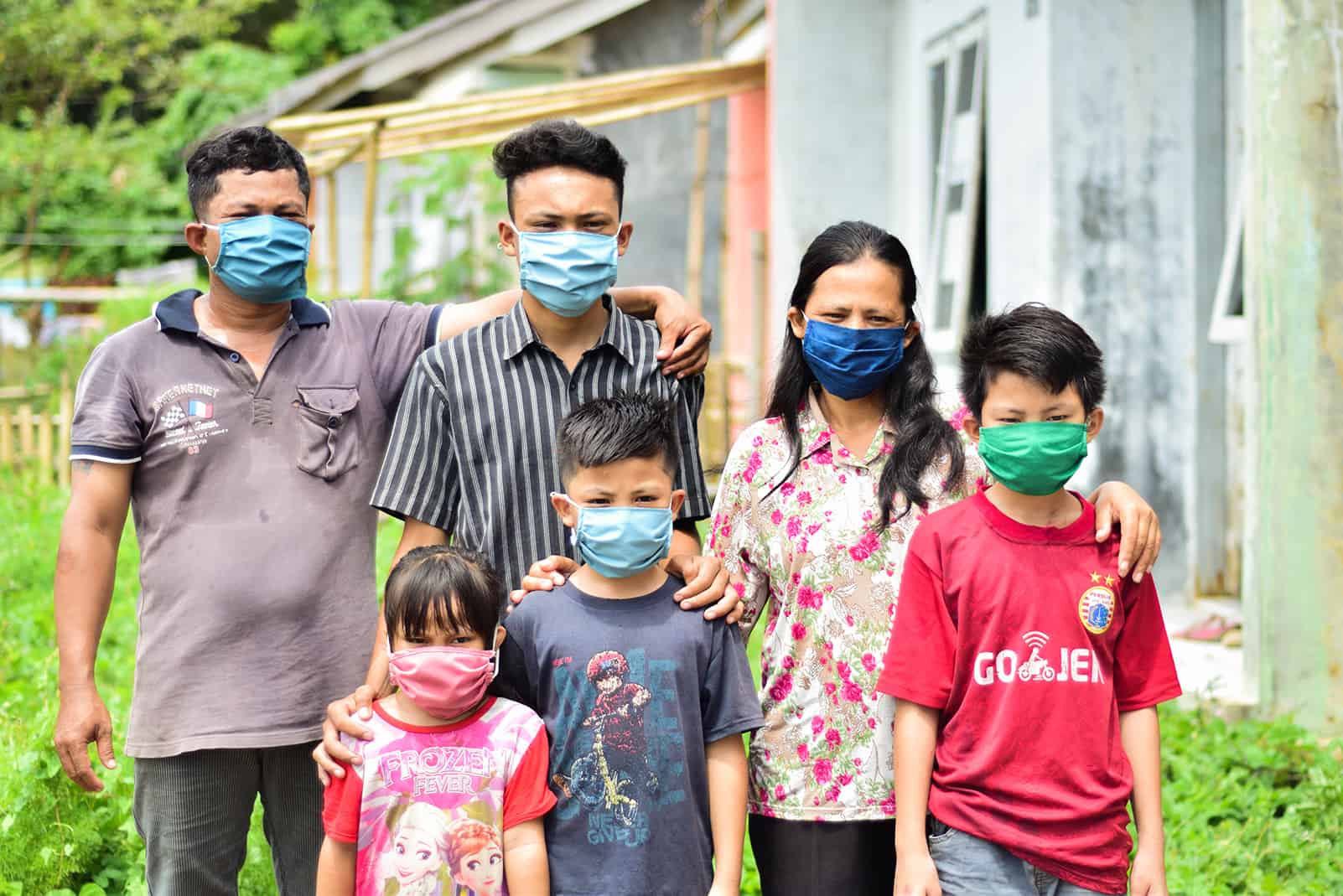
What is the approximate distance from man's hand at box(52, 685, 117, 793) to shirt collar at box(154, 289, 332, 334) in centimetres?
80

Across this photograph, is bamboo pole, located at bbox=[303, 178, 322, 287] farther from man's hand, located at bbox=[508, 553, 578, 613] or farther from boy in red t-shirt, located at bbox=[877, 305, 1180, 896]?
boy in red t-shirt, located at bbox=[877, 305, 1180, 896]

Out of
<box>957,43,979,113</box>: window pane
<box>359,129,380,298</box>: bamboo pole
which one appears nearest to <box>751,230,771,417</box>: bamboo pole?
<box>957,43,979,113</box>: window pane

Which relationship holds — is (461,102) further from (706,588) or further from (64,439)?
(706,588)

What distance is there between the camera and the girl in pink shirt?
2.38 metres

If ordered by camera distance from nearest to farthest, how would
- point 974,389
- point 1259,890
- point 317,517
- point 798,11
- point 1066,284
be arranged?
point 974,389 → point 317,517 → point 1259,890 → point 1066,284 → point 798,11

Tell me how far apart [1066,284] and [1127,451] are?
83 cm

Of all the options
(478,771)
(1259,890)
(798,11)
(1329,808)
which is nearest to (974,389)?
(478,771)

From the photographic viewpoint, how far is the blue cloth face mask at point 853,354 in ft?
8.57

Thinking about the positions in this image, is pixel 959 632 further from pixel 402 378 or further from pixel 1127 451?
pixel 1127 451

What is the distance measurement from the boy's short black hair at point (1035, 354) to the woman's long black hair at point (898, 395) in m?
0.10

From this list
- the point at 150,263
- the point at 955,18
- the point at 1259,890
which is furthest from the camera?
the point at 150,263

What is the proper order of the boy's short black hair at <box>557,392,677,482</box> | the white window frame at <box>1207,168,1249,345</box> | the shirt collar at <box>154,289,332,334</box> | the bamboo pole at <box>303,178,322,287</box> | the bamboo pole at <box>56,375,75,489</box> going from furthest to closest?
the bamboo pole at <box>56,375,75,489</box>, the white window frame at <box>1207,168,1249,345</box>, the bamboo pole at <box>303,178,322,287</box>, the shirt collar at <box>154,289,332,334</box>, the boy's short black hair at <box>557,392,677,482</box>

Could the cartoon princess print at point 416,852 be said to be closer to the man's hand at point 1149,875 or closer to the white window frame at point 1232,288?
the man's hand at point 1149,875

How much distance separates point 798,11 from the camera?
29.5ft
